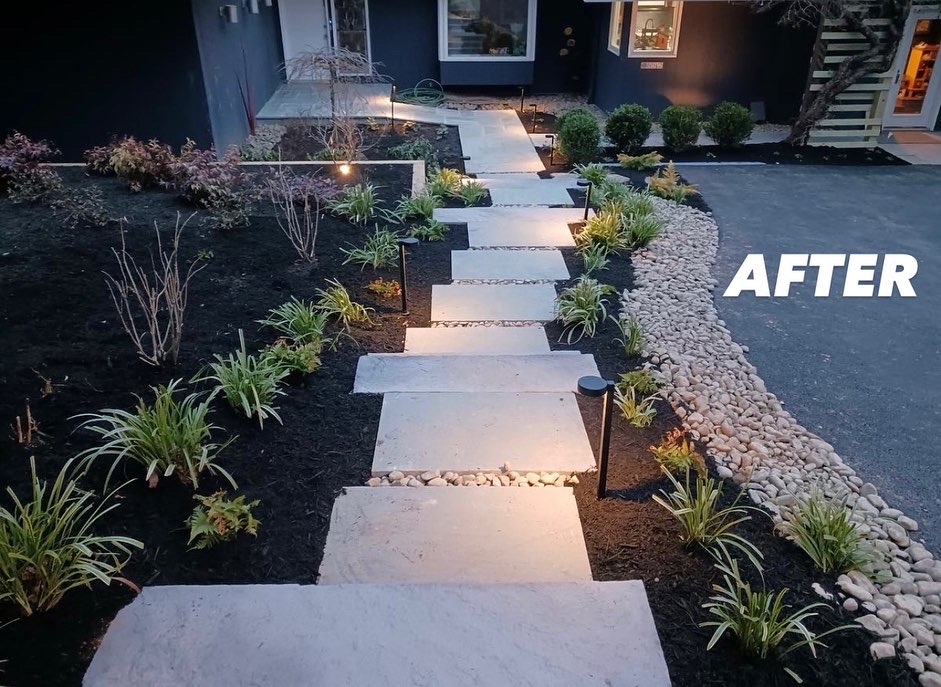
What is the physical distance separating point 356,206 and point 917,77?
10.6 meters

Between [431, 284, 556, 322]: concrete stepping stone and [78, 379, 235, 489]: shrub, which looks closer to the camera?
[78, 379, 235, 489]: shrub

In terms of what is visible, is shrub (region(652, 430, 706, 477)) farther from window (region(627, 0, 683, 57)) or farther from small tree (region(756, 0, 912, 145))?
window (region(627, 0, 683, 57))

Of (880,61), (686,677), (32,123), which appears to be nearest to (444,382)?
(686,677)

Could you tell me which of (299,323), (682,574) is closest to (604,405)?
(682,574)

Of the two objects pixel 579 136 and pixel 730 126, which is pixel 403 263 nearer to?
pixel 579 136

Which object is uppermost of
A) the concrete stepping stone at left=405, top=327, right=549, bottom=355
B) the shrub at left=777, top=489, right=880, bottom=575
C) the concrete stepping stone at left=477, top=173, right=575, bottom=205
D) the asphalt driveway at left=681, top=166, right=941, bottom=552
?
the shrub at left=777, top=489, right=880, bottom=575

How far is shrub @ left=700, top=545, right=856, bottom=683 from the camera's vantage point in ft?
7.41

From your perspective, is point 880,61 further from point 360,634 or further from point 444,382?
point 360,634

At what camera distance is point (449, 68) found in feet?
46.1

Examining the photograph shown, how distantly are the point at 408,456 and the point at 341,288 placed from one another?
1859mm

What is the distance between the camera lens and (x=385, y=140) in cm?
1031

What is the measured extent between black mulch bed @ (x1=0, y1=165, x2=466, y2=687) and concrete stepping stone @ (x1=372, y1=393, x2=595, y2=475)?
0.15 meters

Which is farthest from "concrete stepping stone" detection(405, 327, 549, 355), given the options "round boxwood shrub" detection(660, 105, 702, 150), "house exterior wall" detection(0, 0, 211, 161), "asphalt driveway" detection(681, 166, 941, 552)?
"round boxwood shrub" detection(660, 105, 702, 150)

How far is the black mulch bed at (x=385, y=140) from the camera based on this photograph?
9.33 m
